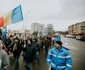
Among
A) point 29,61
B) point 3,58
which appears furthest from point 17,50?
point 3,58

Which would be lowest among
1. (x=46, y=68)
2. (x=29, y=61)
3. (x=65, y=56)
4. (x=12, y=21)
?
(x=46, y=68)

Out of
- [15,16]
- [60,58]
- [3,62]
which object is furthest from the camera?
[15,16]

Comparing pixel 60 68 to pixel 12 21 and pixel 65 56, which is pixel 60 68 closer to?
pixel 65 56

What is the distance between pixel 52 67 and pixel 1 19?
33.5 ft

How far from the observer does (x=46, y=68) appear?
40.4ft

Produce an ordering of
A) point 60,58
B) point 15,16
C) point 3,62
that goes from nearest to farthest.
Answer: point 3,62 → point 60,58 → point 15,16

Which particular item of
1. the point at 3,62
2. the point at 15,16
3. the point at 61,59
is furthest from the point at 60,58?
the point at 15,16

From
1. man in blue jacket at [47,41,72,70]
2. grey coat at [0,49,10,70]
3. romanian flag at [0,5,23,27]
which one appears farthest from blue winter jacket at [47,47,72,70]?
romanian flag at [0,5,23,27]

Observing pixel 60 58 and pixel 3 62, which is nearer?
pixel 3 62

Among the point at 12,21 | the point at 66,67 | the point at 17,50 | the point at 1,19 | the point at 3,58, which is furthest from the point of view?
the point at 1,19

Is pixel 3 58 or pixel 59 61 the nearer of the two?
pixel 3 58

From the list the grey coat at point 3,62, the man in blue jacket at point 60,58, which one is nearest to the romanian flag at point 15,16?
the man in blue jacket at point 60,58

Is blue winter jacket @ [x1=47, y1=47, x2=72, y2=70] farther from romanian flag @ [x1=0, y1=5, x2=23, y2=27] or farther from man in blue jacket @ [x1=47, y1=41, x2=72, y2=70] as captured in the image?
romanian flag @ [x1=0, y1=5, x2=23, y2=27]

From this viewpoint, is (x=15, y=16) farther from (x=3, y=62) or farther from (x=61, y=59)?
(x=3, y=62)
